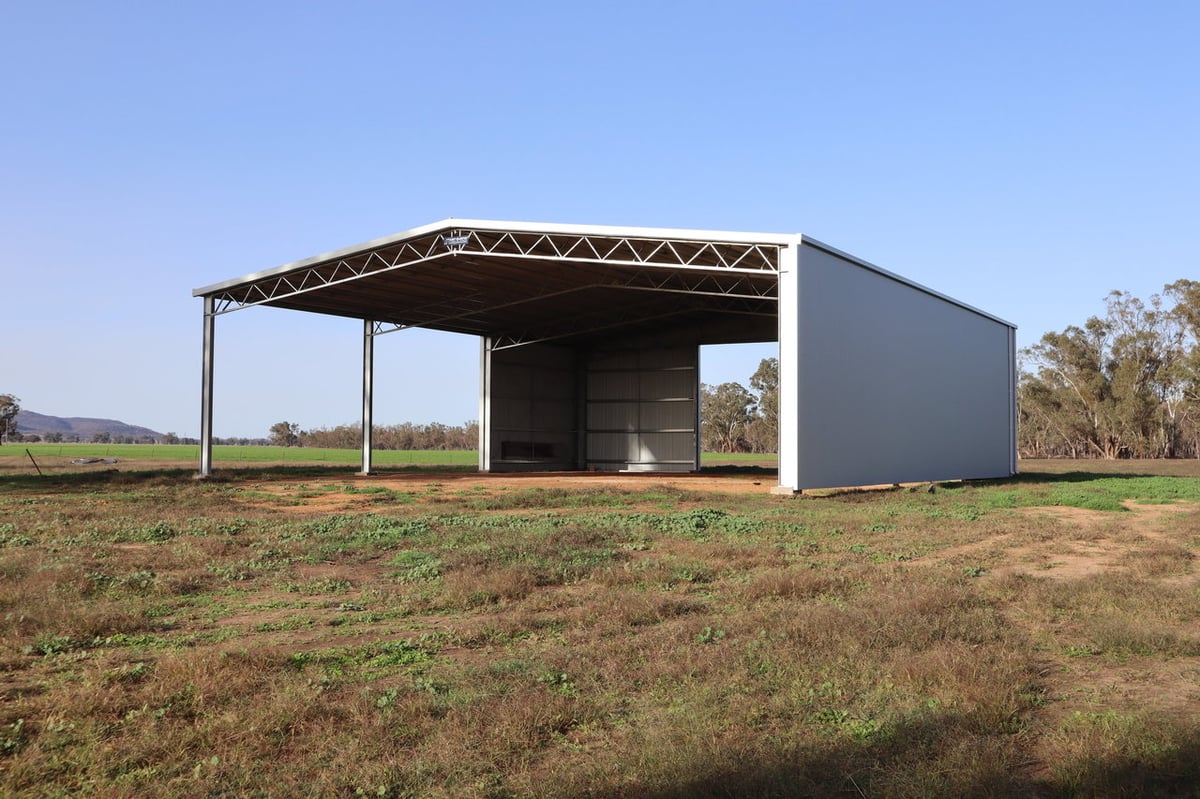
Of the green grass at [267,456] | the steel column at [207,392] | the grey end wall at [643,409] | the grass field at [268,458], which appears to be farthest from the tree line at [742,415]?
the steel column at [207,392]

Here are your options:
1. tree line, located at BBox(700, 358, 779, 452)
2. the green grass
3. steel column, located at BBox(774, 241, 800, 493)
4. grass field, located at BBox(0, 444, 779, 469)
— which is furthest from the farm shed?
tree line, located at BBox(700, 358, 779, 452)

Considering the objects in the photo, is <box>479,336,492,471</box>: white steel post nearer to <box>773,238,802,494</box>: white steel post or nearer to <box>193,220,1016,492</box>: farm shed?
<box>193,220,1016,492</box>: farm shed

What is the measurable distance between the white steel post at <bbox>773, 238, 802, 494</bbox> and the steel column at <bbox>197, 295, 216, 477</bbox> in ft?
75.0

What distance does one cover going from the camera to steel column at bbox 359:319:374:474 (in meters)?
40.1

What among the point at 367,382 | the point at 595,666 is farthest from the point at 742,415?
the point at 595,666

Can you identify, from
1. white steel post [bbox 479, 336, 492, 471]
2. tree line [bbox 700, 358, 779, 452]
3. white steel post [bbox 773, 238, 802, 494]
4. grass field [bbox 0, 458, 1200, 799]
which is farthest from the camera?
tree line [bbox 700, 358, 779, 452]

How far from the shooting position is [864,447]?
28.5 m

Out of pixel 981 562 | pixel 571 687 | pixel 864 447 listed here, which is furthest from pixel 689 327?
pixel 571 687

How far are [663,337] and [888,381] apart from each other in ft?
60.0

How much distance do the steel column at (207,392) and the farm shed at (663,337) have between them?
74 mm

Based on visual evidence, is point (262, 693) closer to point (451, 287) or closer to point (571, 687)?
point (571, 687)

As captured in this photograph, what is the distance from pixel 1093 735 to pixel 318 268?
30.9 meters

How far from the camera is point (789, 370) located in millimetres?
24609

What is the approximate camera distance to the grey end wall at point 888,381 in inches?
1005
